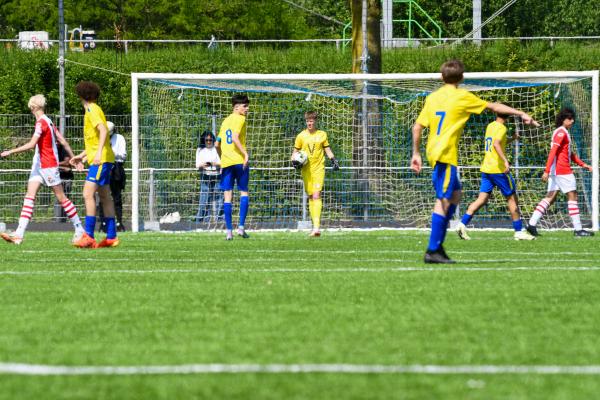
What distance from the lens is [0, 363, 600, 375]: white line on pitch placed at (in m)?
5.62

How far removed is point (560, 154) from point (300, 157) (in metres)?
3.80

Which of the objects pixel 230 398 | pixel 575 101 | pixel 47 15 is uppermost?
pixel 47 15

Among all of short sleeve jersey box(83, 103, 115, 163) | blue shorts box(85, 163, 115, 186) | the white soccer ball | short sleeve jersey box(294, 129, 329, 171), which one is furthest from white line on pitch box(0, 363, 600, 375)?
short sleeve jersey box(294, 129, 329, 171)

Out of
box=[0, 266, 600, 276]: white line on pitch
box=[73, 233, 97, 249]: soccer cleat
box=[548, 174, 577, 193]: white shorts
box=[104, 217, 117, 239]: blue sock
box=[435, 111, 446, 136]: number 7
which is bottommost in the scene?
box=[0, 266, 600, 276]: white line on pitch

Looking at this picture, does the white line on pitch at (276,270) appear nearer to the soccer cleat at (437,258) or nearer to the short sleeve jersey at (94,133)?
the soccer cleat at (437,258)

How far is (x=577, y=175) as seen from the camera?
72.1ft

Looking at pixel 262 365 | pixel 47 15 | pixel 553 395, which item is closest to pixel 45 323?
pixel 262 365

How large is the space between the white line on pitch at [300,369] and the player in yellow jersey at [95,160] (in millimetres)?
8957

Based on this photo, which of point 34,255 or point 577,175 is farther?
point 577,175

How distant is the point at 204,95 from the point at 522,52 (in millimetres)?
12023

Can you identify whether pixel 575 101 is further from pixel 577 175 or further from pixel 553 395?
pixel 553 395

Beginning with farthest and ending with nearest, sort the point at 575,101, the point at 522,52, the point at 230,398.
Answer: the point at 522,52 → the point at 575,101 → the point at 230,398

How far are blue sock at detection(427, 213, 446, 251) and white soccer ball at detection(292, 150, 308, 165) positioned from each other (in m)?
7.39

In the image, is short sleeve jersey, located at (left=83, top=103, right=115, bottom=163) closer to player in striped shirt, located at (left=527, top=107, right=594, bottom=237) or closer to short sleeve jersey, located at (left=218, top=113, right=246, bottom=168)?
short sleeve jersey, located at (left=218, top=113, right=246, bottom=168)
